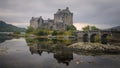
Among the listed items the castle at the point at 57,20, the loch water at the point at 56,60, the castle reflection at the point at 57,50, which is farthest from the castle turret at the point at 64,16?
the loch water at the point at 56,60

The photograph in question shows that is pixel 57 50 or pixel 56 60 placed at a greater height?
pixel 57 50

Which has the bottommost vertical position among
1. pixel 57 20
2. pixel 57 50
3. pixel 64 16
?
pixel 57 50

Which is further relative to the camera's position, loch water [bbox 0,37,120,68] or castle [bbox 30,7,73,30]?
castle [bbox 30,7,73,30]

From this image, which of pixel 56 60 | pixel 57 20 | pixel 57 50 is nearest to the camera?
pixel 56 60

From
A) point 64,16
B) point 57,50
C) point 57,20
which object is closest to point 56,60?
point 57,50

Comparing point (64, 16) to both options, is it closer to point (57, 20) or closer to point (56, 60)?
point (57, 20)

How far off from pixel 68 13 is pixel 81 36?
216ft

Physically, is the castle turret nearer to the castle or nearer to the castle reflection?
the castle

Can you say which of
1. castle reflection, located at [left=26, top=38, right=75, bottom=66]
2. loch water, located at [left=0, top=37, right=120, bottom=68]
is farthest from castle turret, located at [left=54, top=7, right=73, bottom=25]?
loch water, located at [left=0, top=37, right=120, bottom=68]

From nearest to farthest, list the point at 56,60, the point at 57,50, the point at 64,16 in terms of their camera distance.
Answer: the point at 56,60 → the point at 57,50 → the point at 64,16

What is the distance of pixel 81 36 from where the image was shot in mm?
136875

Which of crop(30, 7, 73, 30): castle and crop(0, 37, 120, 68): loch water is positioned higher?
crop(30, 7, 73, 30): castle

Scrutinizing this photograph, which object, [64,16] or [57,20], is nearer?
[57,20]

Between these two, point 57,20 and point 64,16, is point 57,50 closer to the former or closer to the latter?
point 57,20
